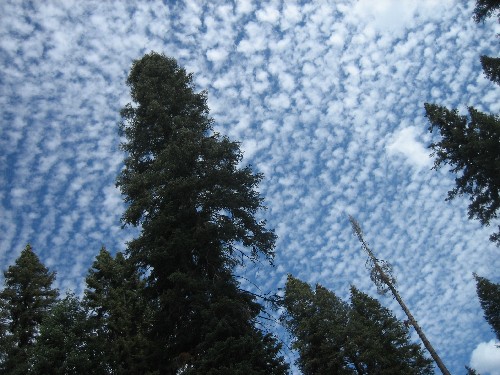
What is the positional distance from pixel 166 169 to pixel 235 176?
2.69 meters

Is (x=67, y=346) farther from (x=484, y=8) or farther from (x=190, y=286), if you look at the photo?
(x=484, y=8)

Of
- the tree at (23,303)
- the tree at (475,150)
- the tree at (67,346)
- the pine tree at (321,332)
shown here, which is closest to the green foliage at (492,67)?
the tree at (475,150)

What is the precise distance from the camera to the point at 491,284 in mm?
39562

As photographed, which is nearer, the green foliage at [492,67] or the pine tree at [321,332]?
the green foliage at [492,67]

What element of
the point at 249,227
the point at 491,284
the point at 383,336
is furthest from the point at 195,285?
the point at 491,284

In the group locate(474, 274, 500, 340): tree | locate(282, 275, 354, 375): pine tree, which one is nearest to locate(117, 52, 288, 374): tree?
locate(282, 275, 354, 375): pine tree

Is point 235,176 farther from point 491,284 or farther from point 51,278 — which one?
point 491,284

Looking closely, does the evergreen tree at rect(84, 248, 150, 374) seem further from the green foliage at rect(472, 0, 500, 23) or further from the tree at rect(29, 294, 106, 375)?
the green foliage at rect(472, 0, 500, 23)

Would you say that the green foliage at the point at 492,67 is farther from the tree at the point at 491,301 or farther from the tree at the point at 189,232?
the tree at the point at 491,301

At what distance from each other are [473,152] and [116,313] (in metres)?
21.1

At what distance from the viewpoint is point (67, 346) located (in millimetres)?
17172

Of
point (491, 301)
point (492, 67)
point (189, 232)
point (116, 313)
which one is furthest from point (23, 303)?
point (491, 301)

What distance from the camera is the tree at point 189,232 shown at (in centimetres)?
1153

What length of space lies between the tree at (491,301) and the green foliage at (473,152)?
941 inches
